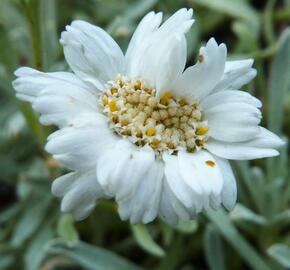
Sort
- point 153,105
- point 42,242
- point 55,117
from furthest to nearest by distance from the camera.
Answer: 1. point 42,242
2. point 153,105
3. point 55,117

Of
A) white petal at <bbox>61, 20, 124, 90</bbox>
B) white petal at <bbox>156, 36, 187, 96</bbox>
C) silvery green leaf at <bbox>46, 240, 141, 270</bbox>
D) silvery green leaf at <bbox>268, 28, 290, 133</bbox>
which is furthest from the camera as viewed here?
silvery green leaf at <bbox>268, 28, 290, 133</bbox>

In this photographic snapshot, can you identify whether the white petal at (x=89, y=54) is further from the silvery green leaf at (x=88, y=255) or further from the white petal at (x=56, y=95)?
the silvery green leaf at (x=88, y=255)

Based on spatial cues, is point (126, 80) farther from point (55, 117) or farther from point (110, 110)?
point (55, 117)

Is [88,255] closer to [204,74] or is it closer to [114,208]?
[114,208]

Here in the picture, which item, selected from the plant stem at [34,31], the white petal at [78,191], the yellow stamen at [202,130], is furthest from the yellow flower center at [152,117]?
the plant stem at [34,31]

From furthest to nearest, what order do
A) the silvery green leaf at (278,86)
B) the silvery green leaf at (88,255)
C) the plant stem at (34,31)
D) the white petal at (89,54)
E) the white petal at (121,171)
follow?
the silvery green leaf at (278,86) → the silvery green leaf at (88,255) → the plant stem at (34,31) → the white petal at (89,54) → the white petal at (121,171)

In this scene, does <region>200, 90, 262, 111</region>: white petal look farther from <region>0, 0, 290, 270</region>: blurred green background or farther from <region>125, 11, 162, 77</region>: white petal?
<region>0, 0, 290, 270</region>: blurred green background

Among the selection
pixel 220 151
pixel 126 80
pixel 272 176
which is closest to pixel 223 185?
pixel 220 151

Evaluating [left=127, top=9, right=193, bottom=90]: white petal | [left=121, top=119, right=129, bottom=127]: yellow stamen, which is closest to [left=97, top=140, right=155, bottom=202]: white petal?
[left=121, top=119, right=129, bottom=127]: yellow stamen
